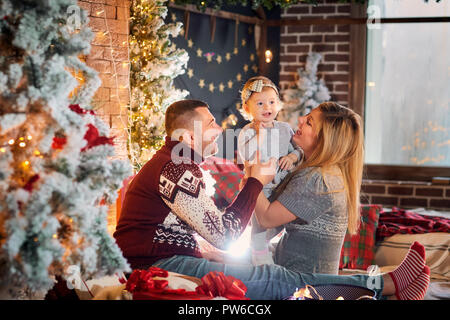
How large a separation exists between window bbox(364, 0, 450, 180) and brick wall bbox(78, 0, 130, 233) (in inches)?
132

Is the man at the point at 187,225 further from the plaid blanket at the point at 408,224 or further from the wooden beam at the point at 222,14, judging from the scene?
the wooden beam at the point at 222,14

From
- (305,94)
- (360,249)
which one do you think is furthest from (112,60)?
(305,94)

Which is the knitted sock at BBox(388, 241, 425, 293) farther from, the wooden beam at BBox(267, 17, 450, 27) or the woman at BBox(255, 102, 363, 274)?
the wooden beam at BBox(267, 17, 450, 27)

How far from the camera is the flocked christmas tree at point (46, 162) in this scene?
1613mm

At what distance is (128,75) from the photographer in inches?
128

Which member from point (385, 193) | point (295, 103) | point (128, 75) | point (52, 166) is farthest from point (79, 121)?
point (385, 193)

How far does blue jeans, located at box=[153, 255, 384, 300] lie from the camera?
2281 mm

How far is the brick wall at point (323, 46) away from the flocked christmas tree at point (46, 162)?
13.8 feet

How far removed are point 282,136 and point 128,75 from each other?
110cm

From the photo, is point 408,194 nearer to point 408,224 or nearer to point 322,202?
point 408,224

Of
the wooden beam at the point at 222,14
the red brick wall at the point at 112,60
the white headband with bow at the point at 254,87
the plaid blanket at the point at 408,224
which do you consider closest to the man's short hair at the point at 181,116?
the red brick wall at the point at 112,60

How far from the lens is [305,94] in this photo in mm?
5438

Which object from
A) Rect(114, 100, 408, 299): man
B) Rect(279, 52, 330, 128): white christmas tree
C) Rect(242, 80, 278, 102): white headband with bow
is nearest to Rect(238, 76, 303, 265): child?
Rect(242, 80, 278, 102): white headband with bow

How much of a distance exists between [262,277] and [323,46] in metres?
4.02
